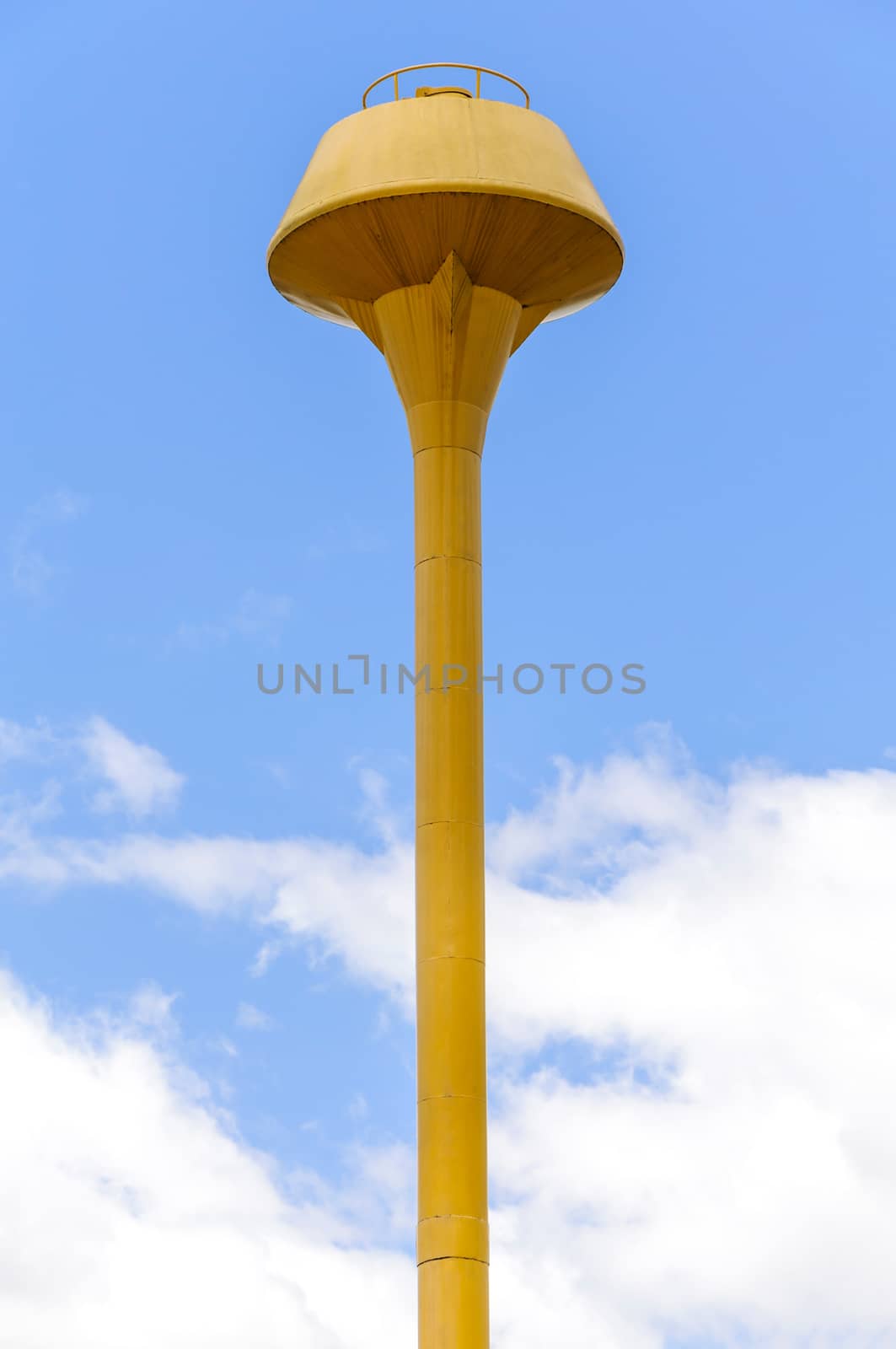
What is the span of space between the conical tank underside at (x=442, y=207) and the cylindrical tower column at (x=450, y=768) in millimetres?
543

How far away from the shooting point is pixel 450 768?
3469 cm

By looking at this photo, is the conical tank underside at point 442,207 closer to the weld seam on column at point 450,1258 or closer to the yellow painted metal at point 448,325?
the yellow painted metal at point 448,325

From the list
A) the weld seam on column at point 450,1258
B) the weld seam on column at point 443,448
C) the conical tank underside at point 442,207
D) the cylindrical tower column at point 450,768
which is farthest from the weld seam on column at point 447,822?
the conical tank underside at point 442,207

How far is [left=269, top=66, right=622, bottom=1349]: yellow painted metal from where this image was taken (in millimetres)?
33594

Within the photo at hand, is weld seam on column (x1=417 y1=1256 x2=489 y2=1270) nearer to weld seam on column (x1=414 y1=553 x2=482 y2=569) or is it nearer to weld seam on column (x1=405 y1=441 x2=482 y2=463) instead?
weld seam on column (x1=414 y1=553 x2=482 y2=569)

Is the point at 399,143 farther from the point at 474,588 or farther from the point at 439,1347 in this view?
the point at 439,1347

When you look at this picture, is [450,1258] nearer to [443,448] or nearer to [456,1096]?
[456,1096]

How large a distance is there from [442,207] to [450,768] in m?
8.80

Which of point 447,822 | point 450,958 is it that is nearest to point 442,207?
point 447,822

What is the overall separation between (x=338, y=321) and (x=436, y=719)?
8.05 m

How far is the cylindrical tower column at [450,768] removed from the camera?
107 feet

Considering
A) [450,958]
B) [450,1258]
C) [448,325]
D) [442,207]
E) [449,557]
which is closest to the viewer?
[450,1258]

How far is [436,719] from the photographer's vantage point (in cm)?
3494

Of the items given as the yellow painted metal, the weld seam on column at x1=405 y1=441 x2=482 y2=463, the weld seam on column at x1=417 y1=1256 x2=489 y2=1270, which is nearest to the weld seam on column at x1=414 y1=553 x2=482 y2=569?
the yellow painted metal
